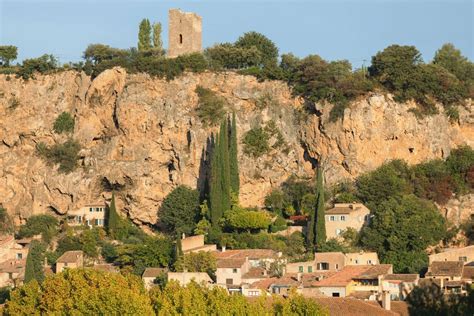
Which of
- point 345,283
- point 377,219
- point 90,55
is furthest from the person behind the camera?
point 90,55

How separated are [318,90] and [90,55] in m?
13.5

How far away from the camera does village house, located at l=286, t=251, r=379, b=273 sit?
75.0 m

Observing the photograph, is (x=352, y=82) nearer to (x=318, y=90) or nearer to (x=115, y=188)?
(x=318, y=90)

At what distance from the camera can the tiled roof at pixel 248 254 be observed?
7612cm

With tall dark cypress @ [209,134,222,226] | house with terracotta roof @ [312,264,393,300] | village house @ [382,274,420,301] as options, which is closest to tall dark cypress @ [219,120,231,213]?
tall dark cypress @ [209,134,222,226]

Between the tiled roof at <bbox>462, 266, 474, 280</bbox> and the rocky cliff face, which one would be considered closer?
the tiled roof at <bbox>462, 266, 474, 280</bbox>

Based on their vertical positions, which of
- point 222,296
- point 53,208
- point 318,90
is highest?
point 318,90

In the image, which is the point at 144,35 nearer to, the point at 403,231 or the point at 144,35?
the point at 144,35

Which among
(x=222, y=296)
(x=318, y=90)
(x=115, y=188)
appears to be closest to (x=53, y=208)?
(x=115, y=188)

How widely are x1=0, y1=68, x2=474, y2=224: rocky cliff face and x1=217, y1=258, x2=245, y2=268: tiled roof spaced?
10.2 meters

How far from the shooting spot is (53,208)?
86438mm

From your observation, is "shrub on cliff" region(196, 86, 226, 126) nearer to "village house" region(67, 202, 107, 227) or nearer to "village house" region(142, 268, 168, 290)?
"village house" region(67, 202, 107, 227)

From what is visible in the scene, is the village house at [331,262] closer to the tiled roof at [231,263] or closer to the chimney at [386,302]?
the tiled roof at [231,263]

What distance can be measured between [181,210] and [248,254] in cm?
732
